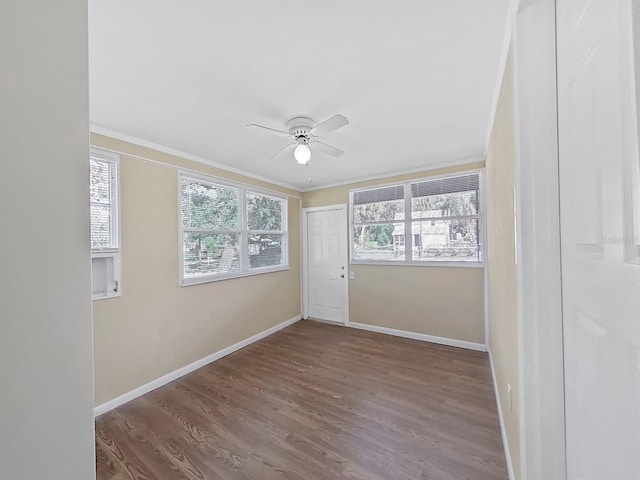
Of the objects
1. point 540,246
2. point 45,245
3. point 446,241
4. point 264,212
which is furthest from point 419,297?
point 45,245

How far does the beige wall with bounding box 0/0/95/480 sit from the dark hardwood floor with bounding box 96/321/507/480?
144 centimetres

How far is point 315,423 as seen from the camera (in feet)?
6.72

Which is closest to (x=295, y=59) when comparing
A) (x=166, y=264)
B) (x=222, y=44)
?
(x=222, y=44)

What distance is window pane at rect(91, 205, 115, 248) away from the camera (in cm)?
228

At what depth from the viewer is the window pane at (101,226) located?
2275 millimetres

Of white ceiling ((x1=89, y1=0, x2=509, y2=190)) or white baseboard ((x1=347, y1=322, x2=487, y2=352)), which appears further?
white baseboard ((x1=347, y1=322, x2=487, y2=352))

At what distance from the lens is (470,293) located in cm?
340

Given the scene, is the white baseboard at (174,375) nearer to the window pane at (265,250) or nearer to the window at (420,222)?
the window pane at (265,250)

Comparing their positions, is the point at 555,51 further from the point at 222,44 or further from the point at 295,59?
the point at 222,44

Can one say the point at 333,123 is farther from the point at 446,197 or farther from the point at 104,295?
the point at 104,295

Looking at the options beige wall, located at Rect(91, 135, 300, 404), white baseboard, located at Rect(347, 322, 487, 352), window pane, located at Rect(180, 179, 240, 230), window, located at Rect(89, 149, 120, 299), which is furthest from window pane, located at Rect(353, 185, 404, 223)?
window, located at Rect(89, 149, 120, 299)

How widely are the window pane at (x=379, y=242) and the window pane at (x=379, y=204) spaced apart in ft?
0.43

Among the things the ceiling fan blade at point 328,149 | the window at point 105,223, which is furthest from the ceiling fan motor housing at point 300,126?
the window at point 105,223

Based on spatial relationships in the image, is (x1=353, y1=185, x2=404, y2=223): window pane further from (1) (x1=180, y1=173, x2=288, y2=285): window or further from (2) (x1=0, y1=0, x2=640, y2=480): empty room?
(1) (x1=180, y1=173, x2=288, y2=285): window
